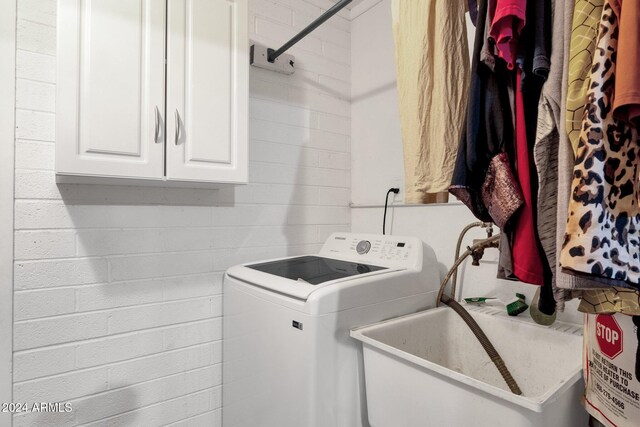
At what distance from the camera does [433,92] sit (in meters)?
0.89

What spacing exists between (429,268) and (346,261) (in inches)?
15.6

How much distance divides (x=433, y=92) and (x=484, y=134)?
0.79 ft

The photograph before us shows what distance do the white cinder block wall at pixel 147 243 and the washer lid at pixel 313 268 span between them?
0.87 feet

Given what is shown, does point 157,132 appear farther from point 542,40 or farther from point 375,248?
point 542,40

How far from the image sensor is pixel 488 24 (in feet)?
2.22

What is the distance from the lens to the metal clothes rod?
136 centimetres

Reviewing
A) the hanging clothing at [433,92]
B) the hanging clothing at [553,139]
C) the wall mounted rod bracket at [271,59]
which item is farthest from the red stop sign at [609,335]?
the wall mounted rod bracket at [271,59]

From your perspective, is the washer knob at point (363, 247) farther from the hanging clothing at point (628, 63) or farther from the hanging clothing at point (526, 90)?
the hanging clothing at point (628, 63)

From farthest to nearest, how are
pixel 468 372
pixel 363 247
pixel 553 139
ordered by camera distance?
pixel 363 247, pixel 468 372, pixel 553 139

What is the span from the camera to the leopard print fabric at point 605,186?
494mm

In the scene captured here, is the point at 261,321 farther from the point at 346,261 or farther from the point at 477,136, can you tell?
the point at 477,136

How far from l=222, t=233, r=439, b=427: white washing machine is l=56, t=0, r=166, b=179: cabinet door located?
2.16ft

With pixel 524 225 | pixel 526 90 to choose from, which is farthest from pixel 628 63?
pixel 524 225

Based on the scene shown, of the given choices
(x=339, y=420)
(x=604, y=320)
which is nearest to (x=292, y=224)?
(x=339, y=420)
